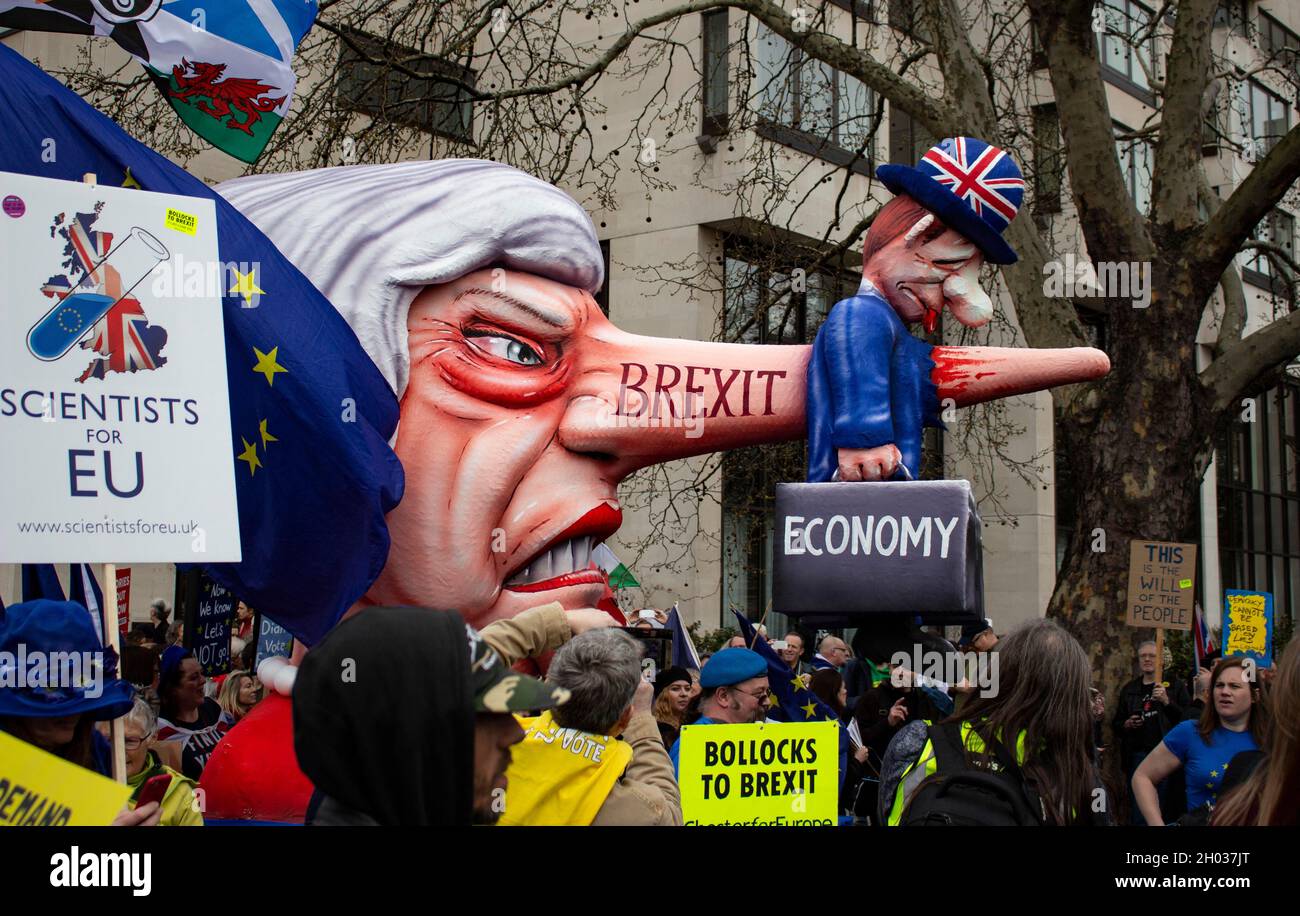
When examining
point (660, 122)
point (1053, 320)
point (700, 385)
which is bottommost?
point (700, 385)

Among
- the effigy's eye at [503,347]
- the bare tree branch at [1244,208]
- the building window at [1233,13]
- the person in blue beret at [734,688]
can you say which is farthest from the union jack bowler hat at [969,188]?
the building window at [1233,13]

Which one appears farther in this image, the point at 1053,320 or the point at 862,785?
the point at 1053,320

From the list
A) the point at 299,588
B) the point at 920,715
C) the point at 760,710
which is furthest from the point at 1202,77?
the point at 299,588

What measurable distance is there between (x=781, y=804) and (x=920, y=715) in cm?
198

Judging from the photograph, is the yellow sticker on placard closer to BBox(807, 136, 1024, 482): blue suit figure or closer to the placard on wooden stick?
BBox(807, 136, 1024, 482): blue suit figure

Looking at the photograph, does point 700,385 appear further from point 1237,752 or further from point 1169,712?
point 1169,712

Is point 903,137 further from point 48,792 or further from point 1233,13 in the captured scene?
→ point 48,792

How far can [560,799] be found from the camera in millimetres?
3291

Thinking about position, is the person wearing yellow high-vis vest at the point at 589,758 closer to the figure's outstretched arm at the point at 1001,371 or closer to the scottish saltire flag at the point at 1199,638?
the figure's outstretched arm at the point at 1001,371

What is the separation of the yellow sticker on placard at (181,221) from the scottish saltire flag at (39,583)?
120cm

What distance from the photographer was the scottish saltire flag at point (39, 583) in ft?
15.5

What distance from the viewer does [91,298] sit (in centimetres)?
430
